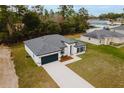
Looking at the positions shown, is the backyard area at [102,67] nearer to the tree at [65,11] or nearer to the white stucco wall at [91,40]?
the white stucco wall at [91,40]

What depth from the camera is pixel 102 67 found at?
58.6 feet

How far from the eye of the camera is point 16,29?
31719mm

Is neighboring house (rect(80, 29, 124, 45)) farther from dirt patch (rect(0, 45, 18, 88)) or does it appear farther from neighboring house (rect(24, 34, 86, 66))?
dirt patch (rect(0, 45, 18, 88))

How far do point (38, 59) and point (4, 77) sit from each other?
4.13m

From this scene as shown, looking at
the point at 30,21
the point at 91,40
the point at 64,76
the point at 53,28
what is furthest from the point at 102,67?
the point at 30,21

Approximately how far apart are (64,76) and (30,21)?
723 inches

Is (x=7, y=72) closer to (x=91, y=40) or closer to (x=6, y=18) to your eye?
(x=6, y=18)

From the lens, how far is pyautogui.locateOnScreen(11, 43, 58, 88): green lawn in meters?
14.8

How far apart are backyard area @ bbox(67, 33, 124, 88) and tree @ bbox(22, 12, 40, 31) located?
1297 centimetres

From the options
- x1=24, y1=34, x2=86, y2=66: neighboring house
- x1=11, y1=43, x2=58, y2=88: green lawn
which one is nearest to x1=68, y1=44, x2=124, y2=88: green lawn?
x1=24, y1=34, x2=86, y2=66: neighboring house

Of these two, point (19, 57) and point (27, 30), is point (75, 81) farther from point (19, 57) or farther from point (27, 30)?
point (27, 30)

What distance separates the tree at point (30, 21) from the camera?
31.4 m

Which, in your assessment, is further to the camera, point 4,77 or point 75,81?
point 4,77
